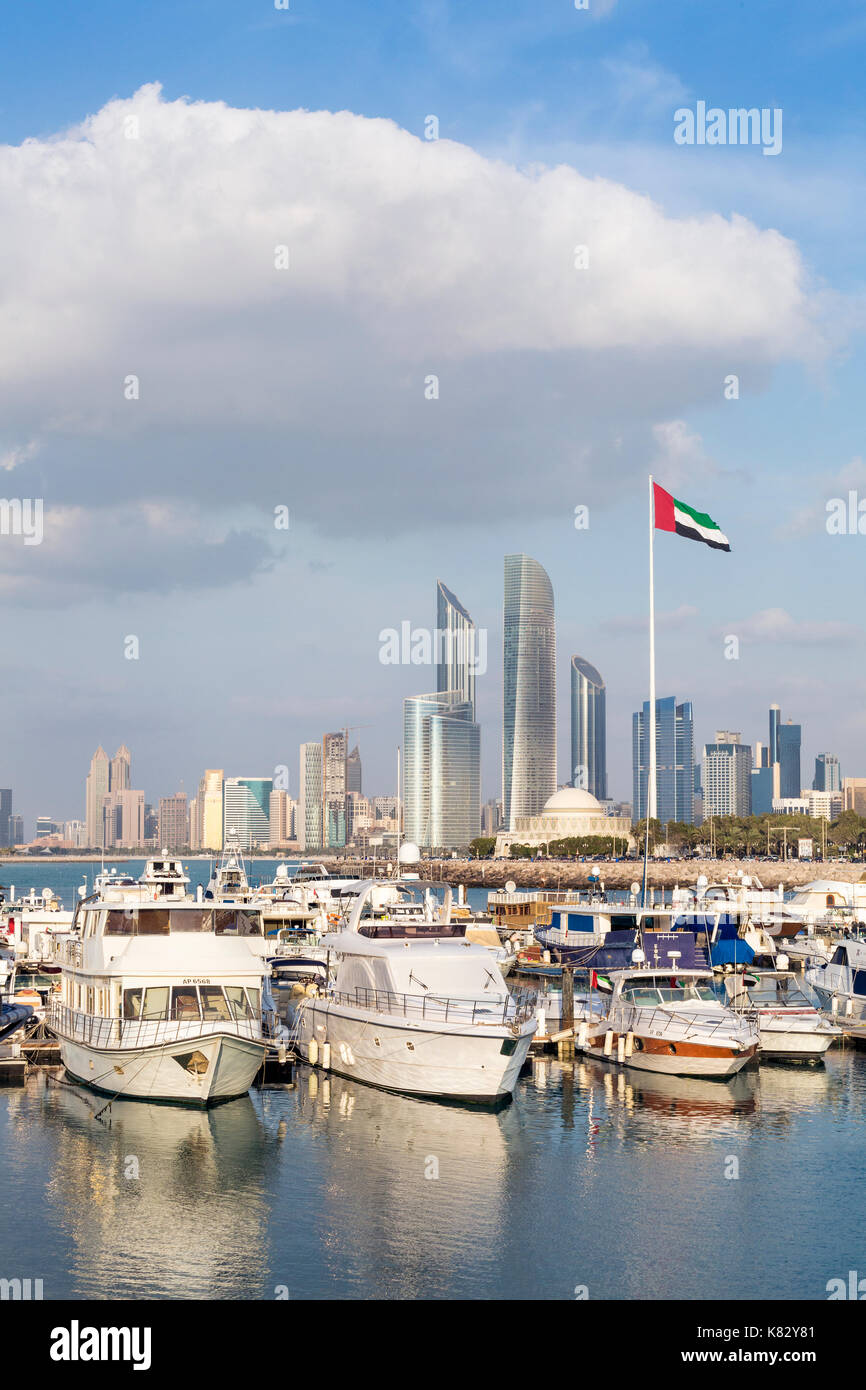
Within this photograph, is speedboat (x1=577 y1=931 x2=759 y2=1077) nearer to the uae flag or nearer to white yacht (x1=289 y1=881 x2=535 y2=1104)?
white yacht (x1=289 y1=881 x2=535 y2=1104)

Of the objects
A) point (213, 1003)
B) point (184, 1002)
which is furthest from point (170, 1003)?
point (213, 1003)

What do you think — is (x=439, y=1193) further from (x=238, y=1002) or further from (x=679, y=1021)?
(x=679, y=1021)

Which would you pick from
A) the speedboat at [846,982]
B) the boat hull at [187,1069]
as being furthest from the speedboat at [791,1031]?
the boat hull at [187,1069]

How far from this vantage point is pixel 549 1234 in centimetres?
2505

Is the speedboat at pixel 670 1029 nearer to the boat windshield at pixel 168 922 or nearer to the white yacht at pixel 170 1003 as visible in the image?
the white yacht at pixel 170 1003

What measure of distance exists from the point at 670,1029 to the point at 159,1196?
18318mm

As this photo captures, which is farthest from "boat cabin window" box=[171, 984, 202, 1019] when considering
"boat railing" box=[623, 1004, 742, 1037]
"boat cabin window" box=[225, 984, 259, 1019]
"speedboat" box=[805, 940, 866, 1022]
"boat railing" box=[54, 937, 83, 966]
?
"speedboat" box=[805, 940, 866, 1022]

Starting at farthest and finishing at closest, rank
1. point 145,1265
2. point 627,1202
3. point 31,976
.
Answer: point 31,976 → point 627,1202 → point 145,1265

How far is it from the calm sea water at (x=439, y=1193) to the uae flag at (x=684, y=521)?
28672 mm

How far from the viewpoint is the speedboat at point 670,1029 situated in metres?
39.2

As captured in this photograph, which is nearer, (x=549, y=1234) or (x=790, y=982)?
(x=549, y=1234)

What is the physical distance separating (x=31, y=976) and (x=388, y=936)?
65.1 feet
